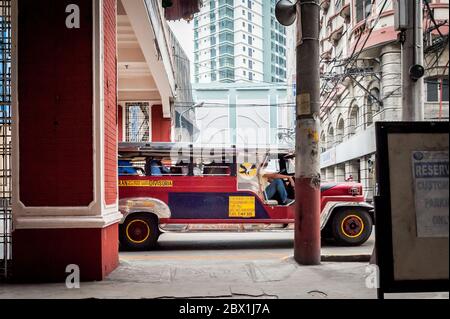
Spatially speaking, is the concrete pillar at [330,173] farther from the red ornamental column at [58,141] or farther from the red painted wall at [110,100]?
the red ornamental column at [58,141]

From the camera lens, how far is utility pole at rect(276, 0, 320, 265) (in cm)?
760

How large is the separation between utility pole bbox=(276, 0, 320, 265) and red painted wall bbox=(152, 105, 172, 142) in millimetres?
12498

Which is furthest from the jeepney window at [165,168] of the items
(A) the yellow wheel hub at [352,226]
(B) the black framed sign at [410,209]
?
(B) the black framed sign at [410,209]

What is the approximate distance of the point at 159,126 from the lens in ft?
64.9

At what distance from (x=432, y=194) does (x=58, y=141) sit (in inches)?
189

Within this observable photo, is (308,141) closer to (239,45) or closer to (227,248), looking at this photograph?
→ (227,248)

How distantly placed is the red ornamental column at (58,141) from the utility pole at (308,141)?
10.3ft

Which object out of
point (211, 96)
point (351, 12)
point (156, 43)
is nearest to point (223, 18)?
point (211, 96)

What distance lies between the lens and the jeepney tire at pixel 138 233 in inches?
410

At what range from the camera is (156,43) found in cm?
1302

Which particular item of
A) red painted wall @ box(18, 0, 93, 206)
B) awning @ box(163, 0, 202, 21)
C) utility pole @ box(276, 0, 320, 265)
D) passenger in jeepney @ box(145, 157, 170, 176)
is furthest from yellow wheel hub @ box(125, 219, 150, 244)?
awning @ box(163, 0, 202, 21)

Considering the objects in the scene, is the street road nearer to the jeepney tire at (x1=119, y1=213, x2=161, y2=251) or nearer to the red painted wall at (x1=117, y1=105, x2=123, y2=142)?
the jeepney tire at (x1=119, y1=213, x2=161, y2=251)

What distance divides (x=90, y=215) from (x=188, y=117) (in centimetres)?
3263

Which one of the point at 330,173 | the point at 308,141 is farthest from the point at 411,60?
the point at 330,173
